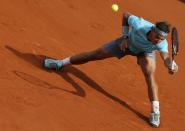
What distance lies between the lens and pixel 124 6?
1103cm

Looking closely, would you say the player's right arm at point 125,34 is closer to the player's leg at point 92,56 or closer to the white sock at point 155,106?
the player's leg at point 92,56

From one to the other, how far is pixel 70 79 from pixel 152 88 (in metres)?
1.13

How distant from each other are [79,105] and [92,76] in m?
1.14

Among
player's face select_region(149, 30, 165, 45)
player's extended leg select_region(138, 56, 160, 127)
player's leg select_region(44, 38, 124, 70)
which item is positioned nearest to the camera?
player's face select_region(149, 30, 165, 45)

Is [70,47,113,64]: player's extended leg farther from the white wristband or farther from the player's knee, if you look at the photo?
the player's knee

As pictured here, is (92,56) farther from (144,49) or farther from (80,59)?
(144,49)

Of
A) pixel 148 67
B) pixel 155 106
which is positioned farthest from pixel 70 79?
pixel 155 106

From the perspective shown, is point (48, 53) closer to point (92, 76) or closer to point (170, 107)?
point (92, 76)

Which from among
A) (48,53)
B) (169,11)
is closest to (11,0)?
(48,53)

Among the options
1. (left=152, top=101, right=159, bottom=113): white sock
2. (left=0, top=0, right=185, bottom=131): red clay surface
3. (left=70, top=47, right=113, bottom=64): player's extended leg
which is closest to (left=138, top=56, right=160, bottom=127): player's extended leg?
(left=152, top=101, right=159, bottom=113): white sock

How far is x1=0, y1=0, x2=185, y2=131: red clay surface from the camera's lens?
6364 mm

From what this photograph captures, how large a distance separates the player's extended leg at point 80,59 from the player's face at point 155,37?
672 mm

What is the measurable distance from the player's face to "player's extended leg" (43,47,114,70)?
67 centimetres

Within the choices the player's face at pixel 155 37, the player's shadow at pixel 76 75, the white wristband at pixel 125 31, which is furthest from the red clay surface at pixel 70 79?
the player's face at pixel 155 37
